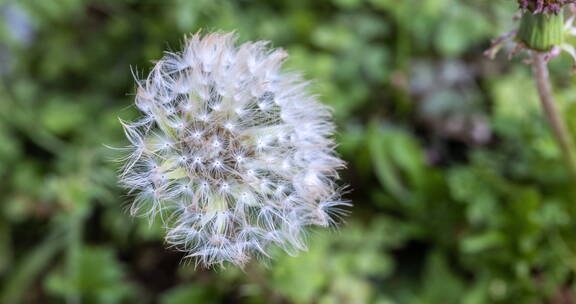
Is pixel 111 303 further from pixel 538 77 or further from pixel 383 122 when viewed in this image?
pixel 538 77

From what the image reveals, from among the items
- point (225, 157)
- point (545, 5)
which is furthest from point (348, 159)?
point (545, 5)

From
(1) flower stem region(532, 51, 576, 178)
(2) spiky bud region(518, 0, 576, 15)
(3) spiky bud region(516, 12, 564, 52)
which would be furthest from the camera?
(1) flower stem region(532, 51, 576, 178)

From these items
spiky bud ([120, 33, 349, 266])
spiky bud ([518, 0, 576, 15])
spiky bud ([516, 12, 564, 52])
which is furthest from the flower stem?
spiky bud ([120, 33, 349, 266])

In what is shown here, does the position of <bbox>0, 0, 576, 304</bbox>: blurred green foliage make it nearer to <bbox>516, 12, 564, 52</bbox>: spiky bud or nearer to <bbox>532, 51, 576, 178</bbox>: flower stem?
<bbox>532, 51, 576, 178</bbox>: flower stem

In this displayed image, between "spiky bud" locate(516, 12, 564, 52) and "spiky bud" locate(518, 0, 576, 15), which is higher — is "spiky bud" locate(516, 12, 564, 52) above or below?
below

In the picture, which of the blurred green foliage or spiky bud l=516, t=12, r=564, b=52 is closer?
spiky bud l=516, t=12, r=564, b=52

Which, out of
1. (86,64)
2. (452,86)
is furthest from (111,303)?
(452,86)

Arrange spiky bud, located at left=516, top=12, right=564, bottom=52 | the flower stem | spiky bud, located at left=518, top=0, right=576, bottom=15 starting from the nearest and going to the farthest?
spiky bud, located at left=518, top=0, right=576, bottom=15, spiky bud, located at left=516, top=12, right=564, bottom=52, the flower stem
